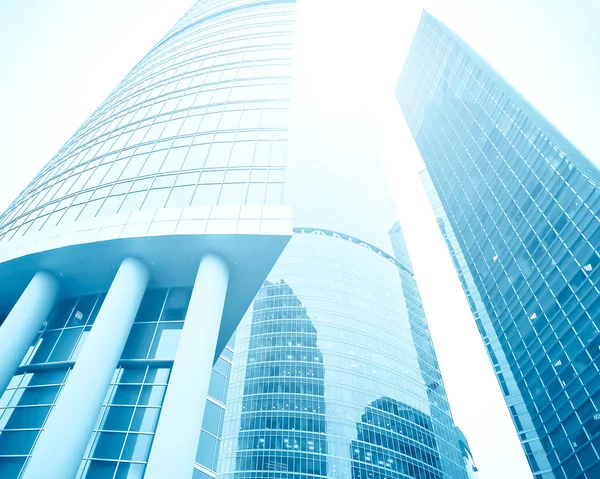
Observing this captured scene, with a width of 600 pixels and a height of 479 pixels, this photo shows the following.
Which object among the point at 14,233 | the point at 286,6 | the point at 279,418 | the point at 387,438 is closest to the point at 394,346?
the point at 387,438

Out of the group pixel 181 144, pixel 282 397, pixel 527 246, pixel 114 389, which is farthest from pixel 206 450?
pixel 282 397

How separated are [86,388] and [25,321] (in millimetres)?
6332

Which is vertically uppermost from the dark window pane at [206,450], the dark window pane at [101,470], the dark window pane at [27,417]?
the dark window pane at [27,417]

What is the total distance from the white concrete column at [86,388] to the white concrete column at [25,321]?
404cm

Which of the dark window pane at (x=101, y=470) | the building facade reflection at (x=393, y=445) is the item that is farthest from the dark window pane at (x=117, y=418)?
the building facade reflection at (x=393, y=445)

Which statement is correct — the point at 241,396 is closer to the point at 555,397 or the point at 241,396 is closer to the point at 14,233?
the point at 555,397

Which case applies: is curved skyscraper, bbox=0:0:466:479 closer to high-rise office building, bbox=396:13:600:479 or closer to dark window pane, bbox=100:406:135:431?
dark window pane, bbox=100:406:135:431

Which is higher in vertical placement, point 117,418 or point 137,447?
point 117,418

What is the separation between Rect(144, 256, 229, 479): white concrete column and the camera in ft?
45.4

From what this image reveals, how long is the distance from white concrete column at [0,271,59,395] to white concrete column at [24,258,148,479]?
4039 mm

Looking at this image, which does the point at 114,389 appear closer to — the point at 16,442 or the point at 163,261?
the point at 16,442

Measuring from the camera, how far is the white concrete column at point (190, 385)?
1385 centimetres

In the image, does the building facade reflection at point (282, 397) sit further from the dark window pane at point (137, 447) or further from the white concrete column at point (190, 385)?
the white concrete column at point (190, 385)

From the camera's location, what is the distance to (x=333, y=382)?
94.1 m
